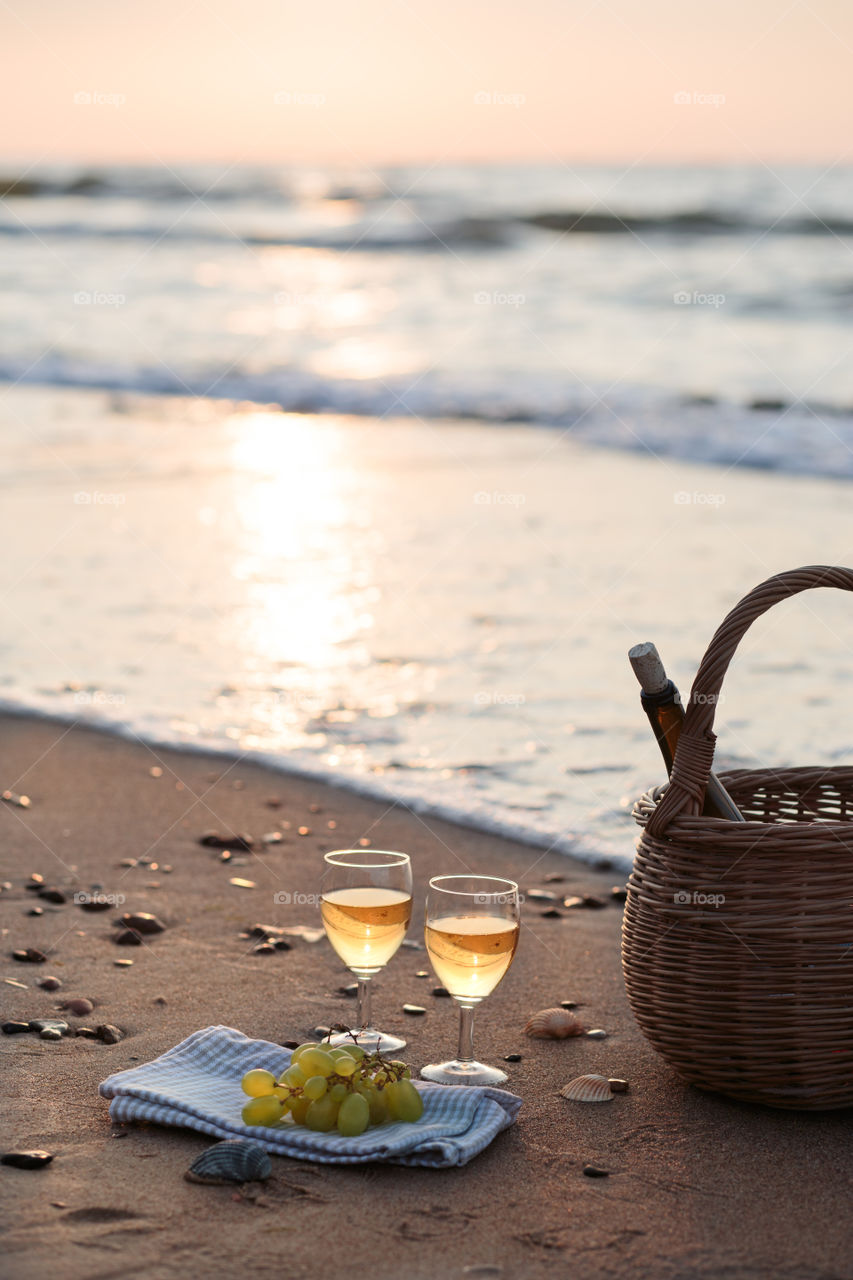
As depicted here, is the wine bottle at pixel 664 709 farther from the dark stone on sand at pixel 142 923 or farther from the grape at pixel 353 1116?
the dark stone on sand at pixel 142 923

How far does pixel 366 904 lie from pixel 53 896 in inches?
64.1

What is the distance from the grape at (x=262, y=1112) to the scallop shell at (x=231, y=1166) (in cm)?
9

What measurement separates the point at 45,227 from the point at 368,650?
25106 millimetres

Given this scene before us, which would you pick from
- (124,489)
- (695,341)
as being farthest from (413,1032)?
(695,341)

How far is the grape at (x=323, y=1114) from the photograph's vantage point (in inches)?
106

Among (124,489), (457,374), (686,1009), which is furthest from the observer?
(457,374)

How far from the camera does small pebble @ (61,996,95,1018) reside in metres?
3.39

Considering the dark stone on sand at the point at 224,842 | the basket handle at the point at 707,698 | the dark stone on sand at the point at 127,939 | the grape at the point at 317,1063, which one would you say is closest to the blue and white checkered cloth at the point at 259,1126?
the grape at the point at 317,1063

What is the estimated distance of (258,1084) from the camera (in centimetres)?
271

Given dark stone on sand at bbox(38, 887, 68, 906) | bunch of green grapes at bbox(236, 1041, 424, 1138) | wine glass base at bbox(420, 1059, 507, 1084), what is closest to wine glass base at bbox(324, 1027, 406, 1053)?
wine glass base at bbox(420, 1059, 507, 1084)

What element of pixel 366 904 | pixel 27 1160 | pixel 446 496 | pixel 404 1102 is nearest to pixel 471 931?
pixel 366 904

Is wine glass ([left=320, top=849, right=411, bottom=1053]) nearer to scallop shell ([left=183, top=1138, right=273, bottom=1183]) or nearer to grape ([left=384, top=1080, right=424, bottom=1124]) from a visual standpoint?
grape ([left=384, top=1080, right=424, bottom=1124])

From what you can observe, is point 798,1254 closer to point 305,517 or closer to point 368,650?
point 368,650

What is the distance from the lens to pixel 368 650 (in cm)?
675
